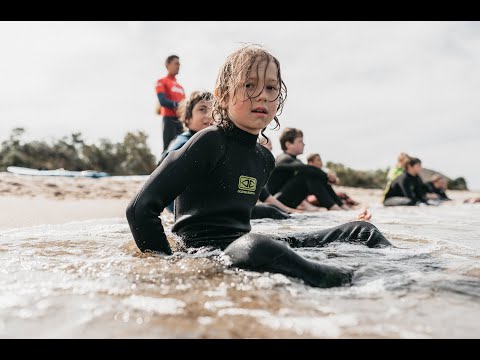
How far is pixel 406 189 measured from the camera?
28.2 ft

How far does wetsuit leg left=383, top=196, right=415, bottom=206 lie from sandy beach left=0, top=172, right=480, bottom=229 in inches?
191

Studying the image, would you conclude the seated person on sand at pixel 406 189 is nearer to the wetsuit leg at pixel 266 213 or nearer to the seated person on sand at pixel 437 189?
the seated person on sand at pixel 437 189

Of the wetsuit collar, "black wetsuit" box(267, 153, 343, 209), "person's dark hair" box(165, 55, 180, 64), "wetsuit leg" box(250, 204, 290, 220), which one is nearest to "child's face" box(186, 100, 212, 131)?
"wetsuit leg" box(250, 204, 290, 220)

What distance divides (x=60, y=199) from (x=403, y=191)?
621 cm

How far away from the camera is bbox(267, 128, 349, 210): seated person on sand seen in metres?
6.42

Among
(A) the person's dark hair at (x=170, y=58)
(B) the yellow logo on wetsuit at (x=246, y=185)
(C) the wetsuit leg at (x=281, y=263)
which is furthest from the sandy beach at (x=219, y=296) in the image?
(A) the person's dark hair at (x=170, y=58)

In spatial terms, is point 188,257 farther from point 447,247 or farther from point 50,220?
point 50,220

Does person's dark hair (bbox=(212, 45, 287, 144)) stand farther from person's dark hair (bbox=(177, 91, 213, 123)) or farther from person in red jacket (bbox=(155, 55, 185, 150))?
person in red jacket (bbox=(155, 55, 185, 150))

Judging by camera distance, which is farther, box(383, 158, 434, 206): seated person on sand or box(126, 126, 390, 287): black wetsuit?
box(383, 158, 434, 206): seated person on sand

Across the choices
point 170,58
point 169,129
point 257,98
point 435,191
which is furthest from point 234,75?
point 435,191

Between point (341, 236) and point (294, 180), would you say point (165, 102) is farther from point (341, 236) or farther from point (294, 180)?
point (341, 236)

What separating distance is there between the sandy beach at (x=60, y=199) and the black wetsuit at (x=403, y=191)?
4.92m

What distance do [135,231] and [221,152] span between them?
597mm

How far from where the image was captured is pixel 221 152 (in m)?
2.35
